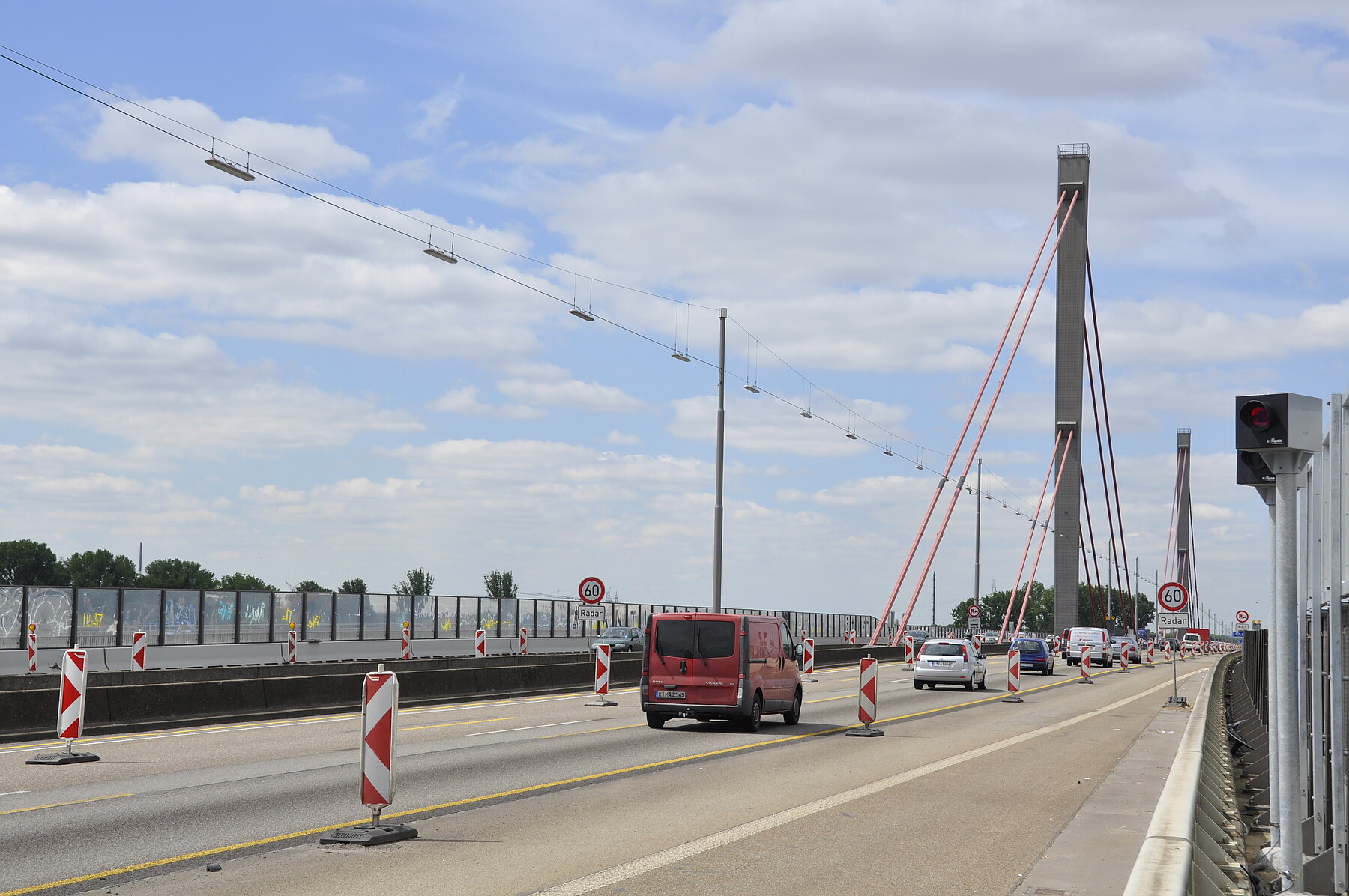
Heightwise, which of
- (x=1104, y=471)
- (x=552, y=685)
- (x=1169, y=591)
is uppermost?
(x=1104, y=471)

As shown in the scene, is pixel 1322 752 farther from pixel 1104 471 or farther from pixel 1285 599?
pixel 1104 471

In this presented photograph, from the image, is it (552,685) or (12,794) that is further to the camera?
(552,685)

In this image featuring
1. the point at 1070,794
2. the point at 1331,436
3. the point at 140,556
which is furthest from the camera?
the point at 140,556

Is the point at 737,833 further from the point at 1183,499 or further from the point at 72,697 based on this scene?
the point at 1183,499

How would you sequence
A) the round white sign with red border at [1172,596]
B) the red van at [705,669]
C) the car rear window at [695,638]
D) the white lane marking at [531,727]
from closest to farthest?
1. the white lane marking at [531,727]
2. the red van at [705,669]
3. the car rear window at [695,638]
4. the round white sign with red border at [1172,596]

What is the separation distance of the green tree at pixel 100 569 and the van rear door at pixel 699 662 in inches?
5126

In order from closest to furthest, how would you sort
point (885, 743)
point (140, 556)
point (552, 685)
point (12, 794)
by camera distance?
point (12, 794), point (885, 743), point (552, 685), point (140, 556)

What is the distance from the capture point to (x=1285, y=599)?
796cm

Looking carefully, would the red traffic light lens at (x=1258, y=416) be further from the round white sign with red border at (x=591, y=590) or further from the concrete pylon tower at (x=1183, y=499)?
the concrete pylon tower at (x=1183, y=499)

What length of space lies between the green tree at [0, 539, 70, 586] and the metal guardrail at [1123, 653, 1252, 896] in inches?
5387

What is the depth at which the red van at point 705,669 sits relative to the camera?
2106 cm

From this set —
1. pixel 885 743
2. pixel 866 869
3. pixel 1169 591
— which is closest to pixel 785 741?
pixel 885 743

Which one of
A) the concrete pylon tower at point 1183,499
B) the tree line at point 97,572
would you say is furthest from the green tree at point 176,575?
the concrete pylon tower at point 1183,499

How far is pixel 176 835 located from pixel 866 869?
504 centimetres
